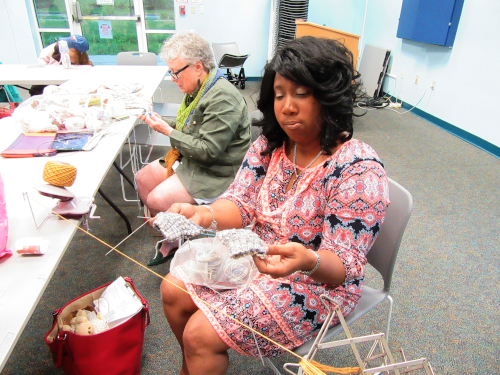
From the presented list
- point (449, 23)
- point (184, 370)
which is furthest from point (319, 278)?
point (449, 23)

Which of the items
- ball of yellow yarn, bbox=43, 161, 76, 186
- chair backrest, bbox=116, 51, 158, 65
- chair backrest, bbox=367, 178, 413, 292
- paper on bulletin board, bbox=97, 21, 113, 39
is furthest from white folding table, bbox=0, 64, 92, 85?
paper on bulletin board, bbox=97, 21, 113, 39

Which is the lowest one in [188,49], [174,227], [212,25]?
[174,227]

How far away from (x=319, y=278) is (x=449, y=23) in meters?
4.04

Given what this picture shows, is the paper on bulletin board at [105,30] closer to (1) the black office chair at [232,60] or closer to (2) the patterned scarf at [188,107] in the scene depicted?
(1) the black office chair at [232,60]

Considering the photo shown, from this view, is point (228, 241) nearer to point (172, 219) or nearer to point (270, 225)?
point (172, 219)

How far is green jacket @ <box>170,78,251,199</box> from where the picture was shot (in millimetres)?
1656

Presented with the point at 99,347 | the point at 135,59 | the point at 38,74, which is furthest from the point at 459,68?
the point at 99,347

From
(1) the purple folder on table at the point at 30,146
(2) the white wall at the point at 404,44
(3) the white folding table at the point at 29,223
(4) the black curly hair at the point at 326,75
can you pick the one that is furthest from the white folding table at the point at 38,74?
(4) the black curly hair at the point at 326,75

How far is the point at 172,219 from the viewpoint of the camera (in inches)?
38.0

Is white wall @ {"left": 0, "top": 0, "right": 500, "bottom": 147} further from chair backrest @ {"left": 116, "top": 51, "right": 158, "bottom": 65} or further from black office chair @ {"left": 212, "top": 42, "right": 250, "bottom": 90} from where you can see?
chair backrest @ {"left": 116, "top": 51, "right": 158, "bottom": 65}

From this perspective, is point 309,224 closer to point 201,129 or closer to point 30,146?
point 201,129

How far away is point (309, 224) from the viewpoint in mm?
1045

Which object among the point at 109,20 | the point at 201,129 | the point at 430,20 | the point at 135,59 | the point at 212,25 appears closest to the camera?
the point at 201,129

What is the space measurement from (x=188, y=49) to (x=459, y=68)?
3.36 meters
